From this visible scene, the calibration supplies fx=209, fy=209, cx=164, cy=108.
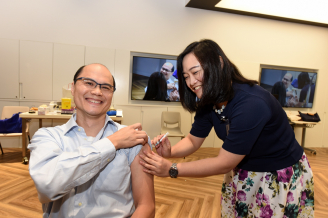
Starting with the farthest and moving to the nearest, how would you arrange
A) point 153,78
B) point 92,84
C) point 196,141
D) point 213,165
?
1. point 153,78
2. point 196,141
3. point 92,84
4. point 213,165

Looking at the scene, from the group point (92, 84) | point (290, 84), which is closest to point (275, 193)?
point (92, 84)

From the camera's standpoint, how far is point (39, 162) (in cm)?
89

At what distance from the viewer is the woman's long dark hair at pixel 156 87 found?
5203 mm

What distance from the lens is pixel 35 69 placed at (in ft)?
14.9

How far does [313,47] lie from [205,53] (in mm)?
6497

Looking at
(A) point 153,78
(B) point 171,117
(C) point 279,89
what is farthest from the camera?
(C) point 279,89

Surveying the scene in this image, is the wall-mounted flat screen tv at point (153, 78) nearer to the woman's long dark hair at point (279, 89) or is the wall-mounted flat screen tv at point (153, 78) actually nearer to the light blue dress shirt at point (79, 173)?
the woman's long dark hair at point (279, 89)

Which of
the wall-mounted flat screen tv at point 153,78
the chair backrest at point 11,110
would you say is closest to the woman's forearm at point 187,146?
the wall-mounted flat screen tv at point 153,78

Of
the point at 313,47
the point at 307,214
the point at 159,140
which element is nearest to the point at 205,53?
the point at 159,140

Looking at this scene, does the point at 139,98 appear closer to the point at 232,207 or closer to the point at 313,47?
the point at 232,207

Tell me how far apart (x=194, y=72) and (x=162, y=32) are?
431 centimetres

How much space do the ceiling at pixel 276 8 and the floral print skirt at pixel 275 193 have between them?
181 inches

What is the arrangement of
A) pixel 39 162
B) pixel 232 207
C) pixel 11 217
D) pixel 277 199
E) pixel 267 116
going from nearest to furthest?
pixel 39 162 < pixel 267 116 < pixel 277 199 < pixel 232 207 < pixel 11 217

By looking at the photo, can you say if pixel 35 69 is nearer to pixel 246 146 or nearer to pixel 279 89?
pixel 246 146
